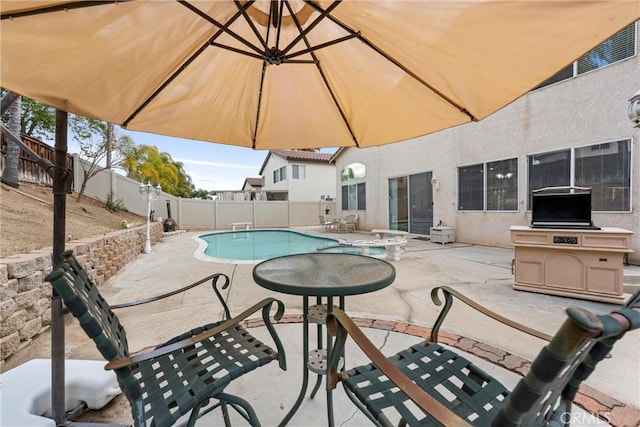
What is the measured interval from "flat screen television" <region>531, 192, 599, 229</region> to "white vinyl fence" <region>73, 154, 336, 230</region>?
1400 cm

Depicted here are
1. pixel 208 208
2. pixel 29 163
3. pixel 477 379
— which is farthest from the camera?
pixel 208 208

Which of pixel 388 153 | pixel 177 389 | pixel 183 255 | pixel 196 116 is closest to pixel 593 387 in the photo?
A: pixel 177 389

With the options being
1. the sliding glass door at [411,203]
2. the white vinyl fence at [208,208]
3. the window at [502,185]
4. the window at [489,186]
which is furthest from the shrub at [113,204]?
the window at [502,185]

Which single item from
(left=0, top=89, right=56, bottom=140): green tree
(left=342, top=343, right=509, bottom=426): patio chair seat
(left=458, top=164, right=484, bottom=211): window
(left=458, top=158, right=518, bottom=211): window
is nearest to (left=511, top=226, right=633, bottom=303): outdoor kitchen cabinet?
(left=342, top=343, right=509, bottom=426): patio chair seat

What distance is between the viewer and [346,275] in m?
1.73

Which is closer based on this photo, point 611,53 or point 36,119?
point 611,53

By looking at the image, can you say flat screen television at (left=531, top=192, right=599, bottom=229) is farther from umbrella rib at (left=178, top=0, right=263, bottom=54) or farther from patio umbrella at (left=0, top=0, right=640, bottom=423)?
umbrella rib at (left=178, top=0, right=263, bottom=54)

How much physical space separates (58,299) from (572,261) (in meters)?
5.22

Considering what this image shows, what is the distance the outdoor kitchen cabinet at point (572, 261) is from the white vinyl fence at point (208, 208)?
13896 mm

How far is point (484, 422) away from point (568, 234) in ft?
11.8

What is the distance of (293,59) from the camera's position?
2.05 meters

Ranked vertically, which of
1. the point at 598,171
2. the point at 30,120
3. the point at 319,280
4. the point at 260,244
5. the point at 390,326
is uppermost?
the point at 30,120

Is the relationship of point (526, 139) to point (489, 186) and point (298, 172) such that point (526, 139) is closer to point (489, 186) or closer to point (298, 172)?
point (489, 186)

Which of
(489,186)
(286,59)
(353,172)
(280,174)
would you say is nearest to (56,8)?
(286,59)
